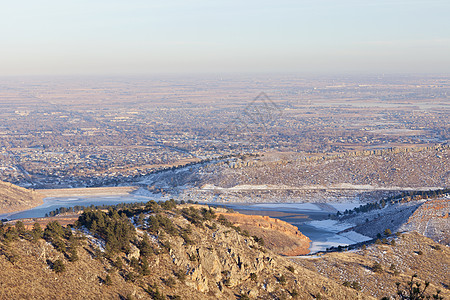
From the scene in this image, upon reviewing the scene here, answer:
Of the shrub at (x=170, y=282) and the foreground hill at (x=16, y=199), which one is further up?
the shrub at (x=170, y=282)

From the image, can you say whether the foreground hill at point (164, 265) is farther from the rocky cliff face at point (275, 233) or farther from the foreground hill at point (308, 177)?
the foreground hill at point (308, 177)

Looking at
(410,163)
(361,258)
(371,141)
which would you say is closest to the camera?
(361,258)

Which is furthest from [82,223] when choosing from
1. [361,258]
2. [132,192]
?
[132,192]

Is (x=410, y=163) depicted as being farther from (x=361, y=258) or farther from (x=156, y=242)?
(x=156, y=242)

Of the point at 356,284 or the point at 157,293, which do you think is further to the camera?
the point at 356,284

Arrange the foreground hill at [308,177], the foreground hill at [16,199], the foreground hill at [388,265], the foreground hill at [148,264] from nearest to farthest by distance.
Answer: the foreground hill at [148,264]
the foreground hill at [388,265]
the foreground hill at [16,199]
the foreground hill at [308,177]

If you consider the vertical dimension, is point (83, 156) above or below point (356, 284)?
below

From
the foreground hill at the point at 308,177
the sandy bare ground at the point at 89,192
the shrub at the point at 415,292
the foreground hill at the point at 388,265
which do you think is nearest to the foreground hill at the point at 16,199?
the sandy bare ground at the point at 89,192

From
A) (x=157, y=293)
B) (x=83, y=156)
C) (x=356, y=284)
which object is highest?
(x=157, y=293)
